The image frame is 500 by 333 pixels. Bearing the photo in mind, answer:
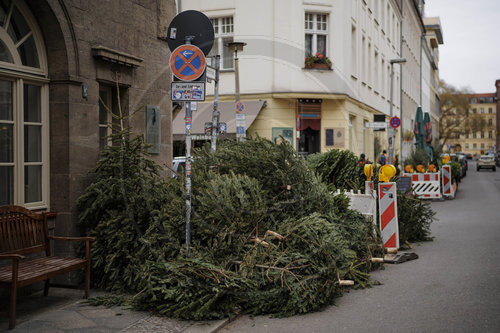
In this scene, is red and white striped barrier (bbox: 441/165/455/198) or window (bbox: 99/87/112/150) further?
red and white striped barrier (bbox: 441/165/455/198)

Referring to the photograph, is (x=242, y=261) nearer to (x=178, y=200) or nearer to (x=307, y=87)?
(x=178, y=200)

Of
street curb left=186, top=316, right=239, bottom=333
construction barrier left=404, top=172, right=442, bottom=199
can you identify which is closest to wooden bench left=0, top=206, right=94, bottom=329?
street curb left=186, top=316, right=239, bottom=333

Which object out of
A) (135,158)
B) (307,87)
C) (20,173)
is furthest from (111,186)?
(307,87)

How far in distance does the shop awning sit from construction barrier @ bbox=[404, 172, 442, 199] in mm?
7167

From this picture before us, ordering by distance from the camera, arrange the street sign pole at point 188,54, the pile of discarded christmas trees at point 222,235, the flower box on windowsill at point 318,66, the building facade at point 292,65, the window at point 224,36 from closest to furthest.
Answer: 1. the pile of discarded christmas trees at point 222,235
2. the street sign pole at point 188,54
3. the building facade at point 292,65
4. the flower box on windowsill at point 318,66
5. the window at point 224,36

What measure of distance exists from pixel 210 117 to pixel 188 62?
1683cm

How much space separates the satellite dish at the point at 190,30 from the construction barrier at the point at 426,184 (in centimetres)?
Result: 1629

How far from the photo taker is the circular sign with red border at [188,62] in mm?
7023

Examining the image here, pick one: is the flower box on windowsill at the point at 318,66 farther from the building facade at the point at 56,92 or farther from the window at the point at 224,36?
the building facade at the point at 56,92

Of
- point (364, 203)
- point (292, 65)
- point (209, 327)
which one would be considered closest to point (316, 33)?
point (292, 65)

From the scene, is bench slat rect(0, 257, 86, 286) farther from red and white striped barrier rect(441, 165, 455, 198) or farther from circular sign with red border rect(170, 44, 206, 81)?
red and white striped barrier rect(441, 165, 455, 198)

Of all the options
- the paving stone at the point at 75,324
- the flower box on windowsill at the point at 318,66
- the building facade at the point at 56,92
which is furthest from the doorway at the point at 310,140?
the paving stone at the point at 75,324

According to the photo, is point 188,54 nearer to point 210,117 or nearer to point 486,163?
point 210,117

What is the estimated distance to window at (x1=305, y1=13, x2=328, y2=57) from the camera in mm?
25594
